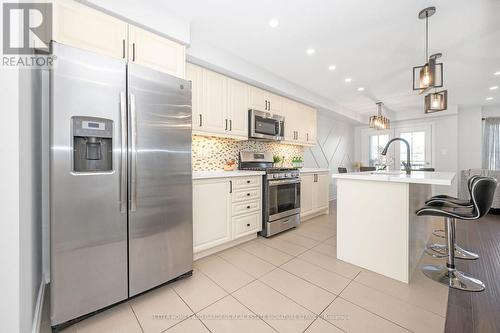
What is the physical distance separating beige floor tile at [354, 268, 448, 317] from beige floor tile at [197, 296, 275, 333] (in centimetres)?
107

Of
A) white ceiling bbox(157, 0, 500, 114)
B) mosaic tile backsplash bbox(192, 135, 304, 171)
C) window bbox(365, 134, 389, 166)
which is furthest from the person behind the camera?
window bbox(365, 134, 389, 166)

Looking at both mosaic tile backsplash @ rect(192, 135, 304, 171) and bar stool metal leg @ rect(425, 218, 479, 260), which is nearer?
bar stool metal leg @ rect(425, 218, 479, 260)

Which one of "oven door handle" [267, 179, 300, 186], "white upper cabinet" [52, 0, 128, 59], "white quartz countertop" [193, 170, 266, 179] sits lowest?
"oven door handle" [267, 179, 300, 186]

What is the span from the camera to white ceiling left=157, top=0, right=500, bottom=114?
202 centimetres

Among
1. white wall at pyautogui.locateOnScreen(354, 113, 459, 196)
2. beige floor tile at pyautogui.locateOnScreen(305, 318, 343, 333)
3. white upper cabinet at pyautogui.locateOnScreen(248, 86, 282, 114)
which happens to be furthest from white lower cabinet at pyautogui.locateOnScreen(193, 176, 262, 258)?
white wall at pyautogui.locateOnScreen(354, 113, 459, 196)

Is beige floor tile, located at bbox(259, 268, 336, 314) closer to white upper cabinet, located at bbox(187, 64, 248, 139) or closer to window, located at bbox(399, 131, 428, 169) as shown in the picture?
white upper cabinet, located at bbox(187, 64, 248, 139)

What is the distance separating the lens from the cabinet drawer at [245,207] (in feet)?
8.96

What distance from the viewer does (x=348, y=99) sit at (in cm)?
502

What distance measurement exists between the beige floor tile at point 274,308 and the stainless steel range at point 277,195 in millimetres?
1237

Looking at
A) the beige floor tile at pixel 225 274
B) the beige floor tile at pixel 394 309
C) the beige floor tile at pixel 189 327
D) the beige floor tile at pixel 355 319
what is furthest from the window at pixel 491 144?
the beige floor tile at pixel 189 327

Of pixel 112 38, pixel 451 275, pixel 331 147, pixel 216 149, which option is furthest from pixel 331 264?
pixel 331 147

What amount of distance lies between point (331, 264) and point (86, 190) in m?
2.31

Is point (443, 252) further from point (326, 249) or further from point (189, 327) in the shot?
point (189, 327)

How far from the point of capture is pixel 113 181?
155cm
